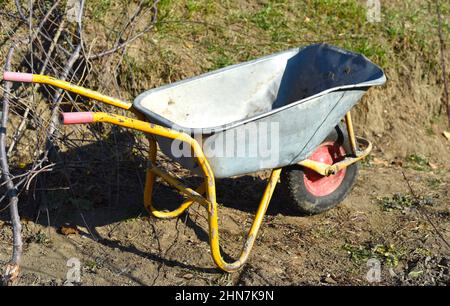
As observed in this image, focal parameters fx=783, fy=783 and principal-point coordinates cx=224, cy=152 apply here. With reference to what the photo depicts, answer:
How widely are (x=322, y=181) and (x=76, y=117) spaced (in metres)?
2.13

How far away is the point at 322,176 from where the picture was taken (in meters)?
5.05

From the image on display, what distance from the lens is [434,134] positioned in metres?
6.41

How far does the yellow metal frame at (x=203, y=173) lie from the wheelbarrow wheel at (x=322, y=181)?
105mm

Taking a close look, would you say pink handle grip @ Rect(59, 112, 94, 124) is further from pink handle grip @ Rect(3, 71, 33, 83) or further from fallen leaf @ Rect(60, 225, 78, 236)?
fallen leaf @ Rect(60, 225, 78, 236)

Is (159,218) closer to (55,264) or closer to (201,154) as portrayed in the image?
(55,264)

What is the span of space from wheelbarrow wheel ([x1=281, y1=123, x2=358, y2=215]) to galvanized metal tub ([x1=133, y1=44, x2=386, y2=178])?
332 millimetres

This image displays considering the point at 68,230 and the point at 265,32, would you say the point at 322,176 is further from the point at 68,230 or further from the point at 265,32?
the point at 265,32

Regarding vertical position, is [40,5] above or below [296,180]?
above

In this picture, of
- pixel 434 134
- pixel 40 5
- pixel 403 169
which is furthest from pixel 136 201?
pixel 434 134

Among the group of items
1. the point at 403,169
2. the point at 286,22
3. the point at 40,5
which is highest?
the point at 40,5

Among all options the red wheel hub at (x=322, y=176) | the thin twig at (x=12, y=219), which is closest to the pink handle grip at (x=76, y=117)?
the thin twig at (x=12, y=219)

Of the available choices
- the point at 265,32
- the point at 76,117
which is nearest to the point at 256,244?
the point at 76,117

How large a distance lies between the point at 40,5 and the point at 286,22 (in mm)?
2020

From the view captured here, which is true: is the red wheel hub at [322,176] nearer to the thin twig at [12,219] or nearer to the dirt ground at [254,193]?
the dirt ground at [254,193]
